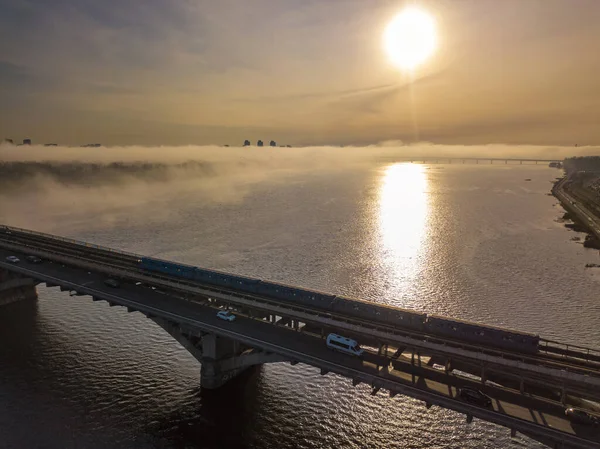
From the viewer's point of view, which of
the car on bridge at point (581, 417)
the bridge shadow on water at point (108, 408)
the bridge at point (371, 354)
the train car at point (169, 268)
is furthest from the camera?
the train car at point (169, 268)

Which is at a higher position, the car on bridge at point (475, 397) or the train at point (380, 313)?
the train at point (380, 313)

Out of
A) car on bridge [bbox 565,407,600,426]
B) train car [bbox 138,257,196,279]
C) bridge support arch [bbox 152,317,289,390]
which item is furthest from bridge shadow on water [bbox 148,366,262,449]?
car on bridge [bbox 565,407,600,426]

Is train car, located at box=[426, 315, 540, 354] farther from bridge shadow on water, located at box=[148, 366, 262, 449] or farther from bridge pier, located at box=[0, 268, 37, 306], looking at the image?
bridge pier, located at box=[0, 268, 37, 306]

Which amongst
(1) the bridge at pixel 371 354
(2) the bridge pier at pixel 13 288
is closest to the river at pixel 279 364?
(2) the bridge pier at pixel 13 288

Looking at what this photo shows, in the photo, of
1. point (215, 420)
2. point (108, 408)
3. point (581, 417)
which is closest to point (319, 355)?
point (215, 420)

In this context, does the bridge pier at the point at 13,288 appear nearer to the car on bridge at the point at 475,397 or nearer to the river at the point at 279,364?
the river at the point at 279,364

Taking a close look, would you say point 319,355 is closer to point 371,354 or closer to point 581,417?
point 371,354

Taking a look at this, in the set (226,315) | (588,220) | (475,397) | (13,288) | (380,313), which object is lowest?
(475,397)
